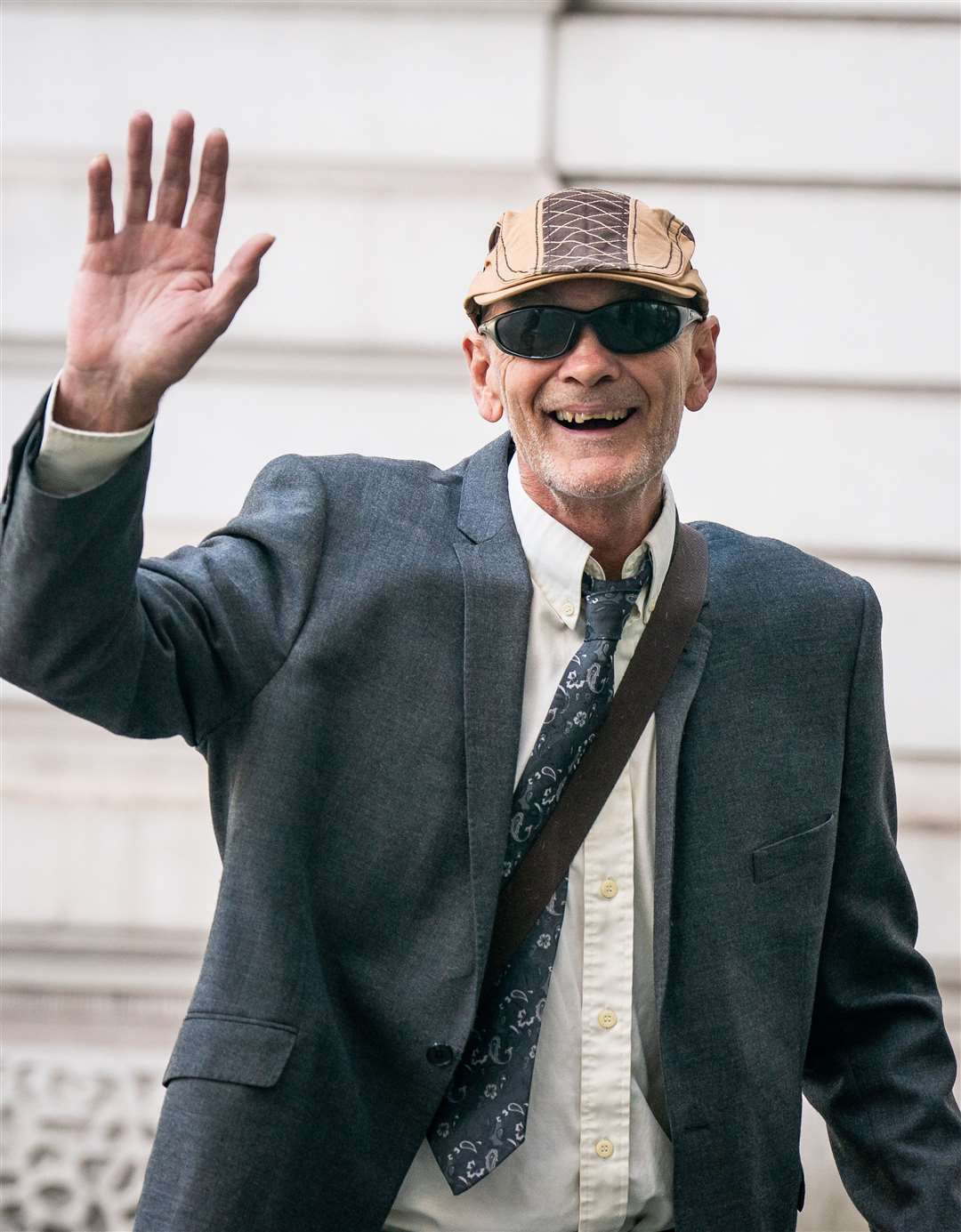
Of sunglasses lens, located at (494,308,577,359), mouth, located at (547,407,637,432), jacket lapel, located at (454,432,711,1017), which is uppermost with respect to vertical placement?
sunglasses lens, located at (494,308,577,359)

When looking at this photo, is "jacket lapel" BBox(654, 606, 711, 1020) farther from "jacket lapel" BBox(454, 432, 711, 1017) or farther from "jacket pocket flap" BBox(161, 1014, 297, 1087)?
"jacket pocket flap" BBox(161, 1014, 297, 1087)

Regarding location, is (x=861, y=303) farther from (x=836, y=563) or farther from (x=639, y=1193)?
(x=639, y=1193)

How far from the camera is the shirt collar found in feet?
8.32

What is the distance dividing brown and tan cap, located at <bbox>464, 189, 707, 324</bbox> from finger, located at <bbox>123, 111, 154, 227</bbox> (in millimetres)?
680

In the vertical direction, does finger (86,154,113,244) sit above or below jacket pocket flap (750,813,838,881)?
above

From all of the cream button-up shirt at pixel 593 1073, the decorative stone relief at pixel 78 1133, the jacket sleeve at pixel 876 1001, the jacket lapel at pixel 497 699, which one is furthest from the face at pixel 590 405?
the decorative stone relief at pixel 78 1133

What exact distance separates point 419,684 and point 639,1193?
2.78 feet

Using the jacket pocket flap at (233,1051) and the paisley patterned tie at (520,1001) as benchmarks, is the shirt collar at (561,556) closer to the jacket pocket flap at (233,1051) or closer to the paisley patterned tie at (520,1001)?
the paisley patterned tie at (520,1001)

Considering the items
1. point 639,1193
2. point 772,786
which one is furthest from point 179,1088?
point 772,786

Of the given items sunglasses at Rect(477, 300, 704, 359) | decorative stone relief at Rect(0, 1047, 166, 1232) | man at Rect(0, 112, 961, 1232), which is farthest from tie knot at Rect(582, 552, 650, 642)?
decorative stone relief at Rect(0, 1047, 166, 1232)

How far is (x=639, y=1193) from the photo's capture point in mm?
2373

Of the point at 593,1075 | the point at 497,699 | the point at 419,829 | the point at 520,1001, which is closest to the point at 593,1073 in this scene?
the point at 593,1075

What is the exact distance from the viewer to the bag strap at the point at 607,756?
229 centimetres

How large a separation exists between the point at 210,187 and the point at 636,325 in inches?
30.1
